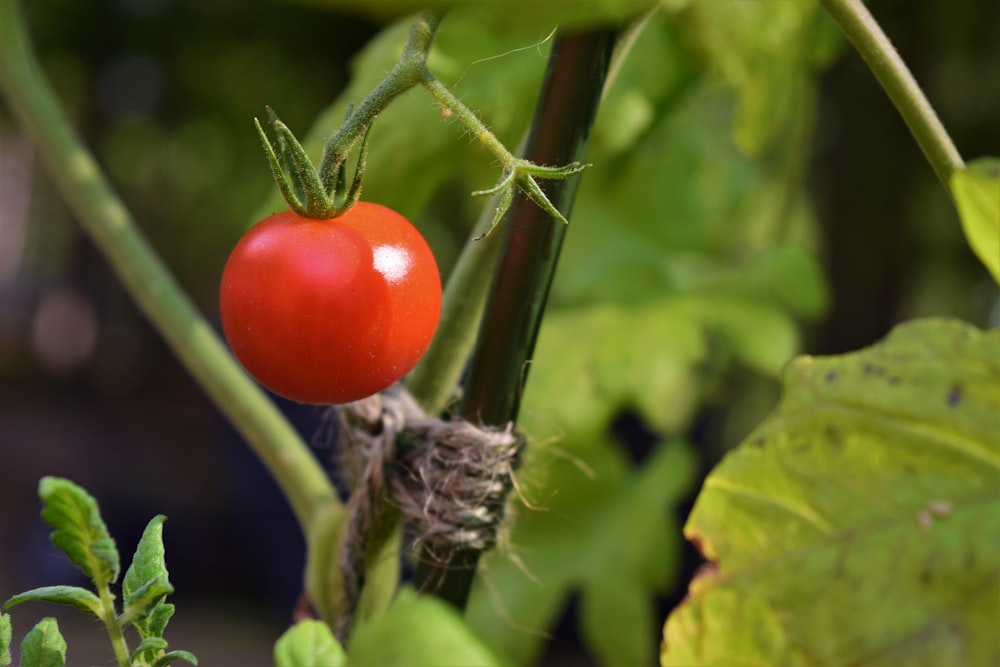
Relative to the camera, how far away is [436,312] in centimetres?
29

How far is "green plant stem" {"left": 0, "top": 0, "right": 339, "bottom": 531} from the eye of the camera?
43 cm

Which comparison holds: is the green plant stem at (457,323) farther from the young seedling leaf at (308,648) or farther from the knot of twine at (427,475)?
the young seedling leaf at (308,648)

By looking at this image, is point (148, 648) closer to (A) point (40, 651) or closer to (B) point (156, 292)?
(A) point (40, 651)

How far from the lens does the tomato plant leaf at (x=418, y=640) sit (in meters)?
0.23

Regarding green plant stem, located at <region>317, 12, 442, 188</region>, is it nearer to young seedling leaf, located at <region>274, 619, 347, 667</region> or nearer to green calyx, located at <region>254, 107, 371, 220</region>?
green calyx, located at <region>254, 107, 371, 220</region>

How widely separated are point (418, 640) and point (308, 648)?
0.03 m

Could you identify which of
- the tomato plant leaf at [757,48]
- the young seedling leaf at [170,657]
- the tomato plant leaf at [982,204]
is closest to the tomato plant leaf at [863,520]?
the tomato plant leaf at [982,204]

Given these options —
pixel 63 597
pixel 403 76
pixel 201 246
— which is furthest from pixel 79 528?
pixel 201 246

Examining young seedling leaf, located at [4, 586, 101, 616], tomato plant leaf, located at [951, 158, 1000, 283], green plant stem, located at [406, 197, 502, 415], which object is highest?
tomato plant leaf, located at [951, 158, 1000, 283]

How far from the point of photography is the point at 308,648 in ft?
0.80

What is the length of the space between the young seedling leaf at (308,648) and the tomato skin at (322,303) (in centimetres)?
6

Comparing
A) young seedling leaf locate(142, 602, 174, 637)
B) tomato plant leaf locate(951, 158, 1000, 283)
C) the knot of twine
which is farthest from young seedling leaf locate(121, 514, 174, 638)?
tomato plant leaf locate(951, 158, 1000, 283)

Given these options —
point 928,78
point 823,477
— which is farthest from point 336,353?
point 928,78

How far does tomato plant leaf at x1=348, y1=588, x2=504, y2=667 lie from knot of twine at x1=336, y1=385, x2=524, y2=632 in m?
0.11
